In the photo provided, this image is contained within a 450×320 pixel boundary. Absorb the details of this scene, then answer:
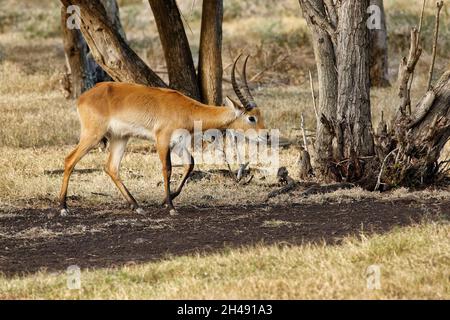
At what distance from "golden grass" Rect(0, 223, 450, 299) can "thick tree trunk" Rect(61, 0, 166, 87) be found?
17.0ft

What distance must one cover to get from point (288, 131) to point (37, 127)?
13.4 feet

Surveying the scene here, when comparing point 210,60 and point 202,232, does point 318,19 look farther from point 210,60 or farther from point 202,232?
point 202,232

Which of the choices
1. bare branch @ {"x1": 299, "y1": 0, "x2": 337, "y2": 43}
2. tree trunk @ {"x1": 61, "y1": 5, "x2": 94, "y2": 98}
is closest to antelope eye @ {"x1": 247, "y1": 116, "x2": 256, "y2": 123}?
bare branch @ {"x1": 299, "y1": 0, "x2": 337, "y2": 43}

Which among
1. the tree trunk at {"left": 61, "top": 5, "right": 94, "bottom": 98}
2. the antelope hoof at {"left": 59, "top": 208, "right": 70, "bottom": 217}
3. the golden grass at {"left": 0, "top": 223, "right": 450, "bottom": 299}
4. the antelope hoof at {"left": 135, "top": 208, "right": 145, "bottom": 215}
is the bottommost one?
the antelope hoof at {"left": 135, "top": 208, "right": 145, "bottom": 215}

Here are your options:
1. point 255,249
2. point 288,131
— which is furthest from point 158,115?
point 288,131

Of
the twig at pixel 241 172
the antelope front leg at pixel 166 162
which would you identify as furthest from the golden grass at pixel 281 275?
the twig at pixel 241 172

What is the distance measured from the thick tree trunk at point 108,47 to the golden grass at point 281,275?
517cm

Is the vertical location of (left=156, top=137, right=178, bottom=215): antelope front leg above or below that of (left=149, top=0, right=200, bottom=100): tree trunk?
below

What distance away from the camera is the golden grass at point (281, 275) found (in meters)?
7.09

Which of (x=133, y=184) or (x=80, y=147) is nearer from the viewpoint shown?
(x=80, y=147)

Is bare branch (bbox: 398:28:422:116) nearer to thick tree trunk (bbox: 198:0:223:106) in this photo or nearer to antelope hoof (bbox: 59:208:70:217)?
thick tree trunk (bbox: 198:0:223:106)

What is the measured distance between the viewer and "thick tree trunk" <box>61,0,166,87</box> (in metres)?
12.9

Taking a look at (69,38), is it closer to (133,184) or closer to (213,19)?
(213,19)

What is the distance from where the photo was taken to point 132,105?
11109 mm
